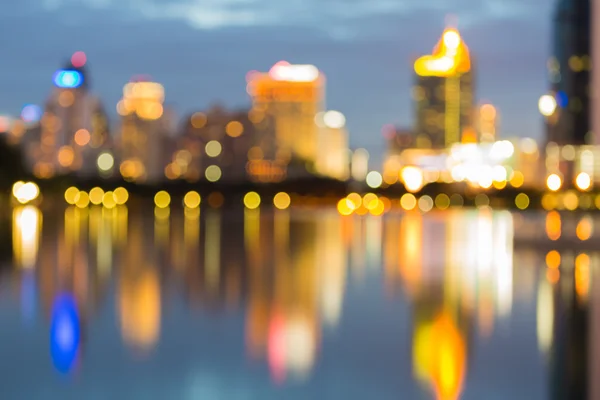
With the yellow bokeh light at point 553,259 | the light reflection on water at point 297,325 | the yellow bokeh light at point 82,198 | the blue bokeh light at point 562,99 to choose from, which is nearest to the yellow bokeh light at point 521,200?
the blue bokeh light at point 562,99

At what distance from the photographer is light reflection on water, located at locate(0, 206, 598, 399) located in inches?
347

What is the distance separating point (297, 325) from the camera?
12445 millimetres

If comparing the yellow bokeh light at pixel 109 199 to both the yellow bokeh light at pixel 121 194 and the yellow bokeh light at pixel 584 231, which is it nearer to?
the yellow bokeh light at pixel 121 194

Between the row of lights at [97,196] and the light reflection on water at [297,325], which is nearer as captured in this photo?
the light reflection on water at [297,325]

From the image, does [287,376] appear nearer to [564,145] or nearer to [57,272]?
[57,272]

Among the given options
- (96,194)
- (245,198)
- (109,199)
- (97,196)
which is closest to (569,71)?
(245,198)

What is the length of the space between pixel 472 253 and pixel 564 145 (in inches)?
4551

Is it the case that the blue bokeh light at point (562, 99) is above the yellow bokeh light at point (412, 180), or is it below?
above

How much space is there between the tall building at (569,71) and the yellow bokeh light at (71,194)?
52602 mm

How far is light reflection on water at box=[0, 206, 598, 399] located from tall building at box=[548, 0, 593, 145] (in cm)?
10857

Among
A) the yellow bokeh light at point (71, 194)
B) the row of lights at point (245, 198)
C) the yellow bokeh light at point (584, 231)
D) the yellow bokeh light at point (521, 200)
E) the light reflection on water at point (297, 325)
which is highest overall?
the light reflection on water at point (297, 325)

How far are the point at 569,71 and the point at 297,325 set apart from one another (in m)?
127

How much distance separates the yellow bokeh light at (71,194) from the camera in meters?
121

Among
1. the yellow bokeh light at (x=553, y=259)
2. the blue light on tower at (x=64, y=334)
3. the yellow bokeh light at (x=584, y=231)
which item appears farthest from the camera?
the yellow bokeh light at (x=584, y=231)
